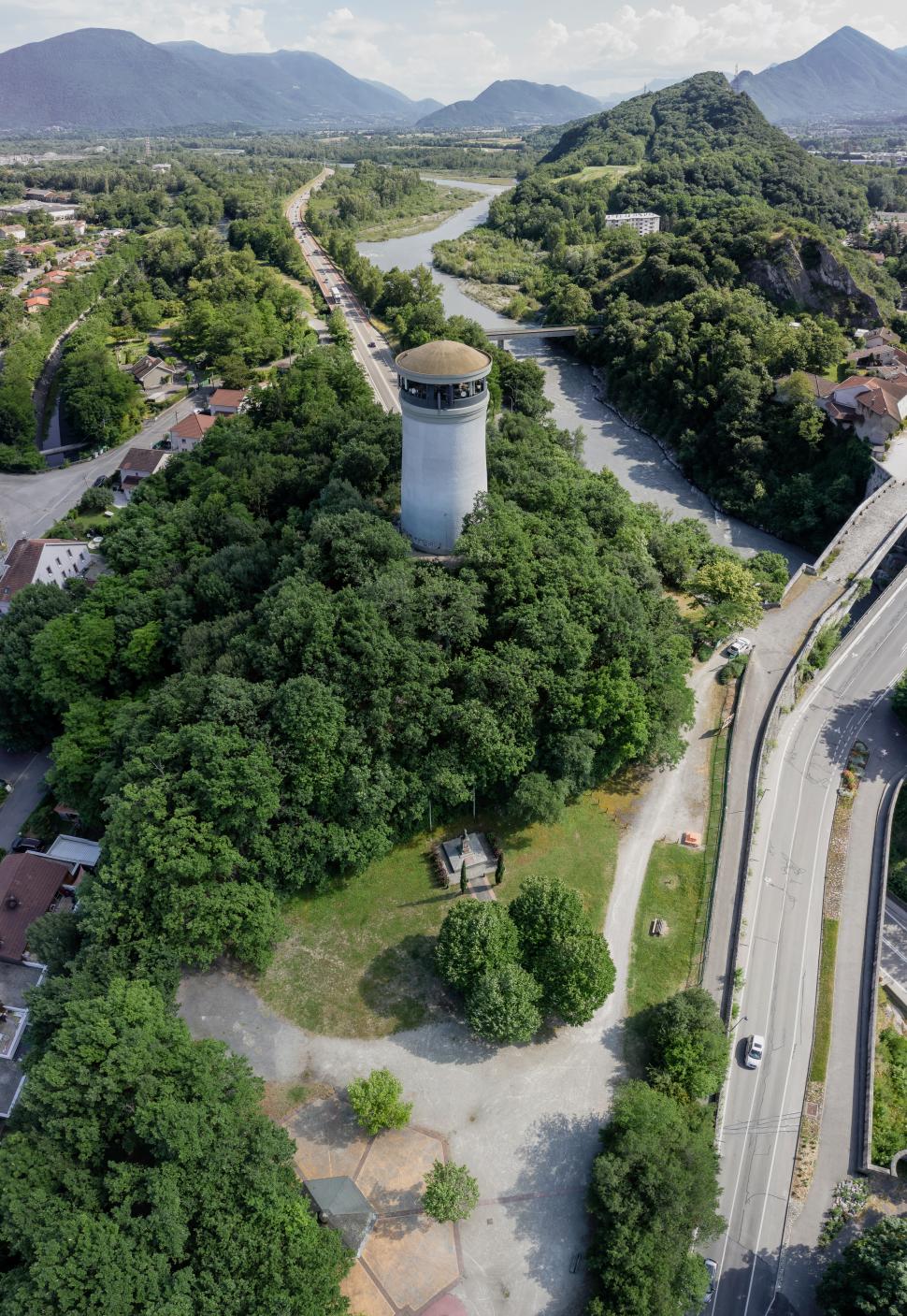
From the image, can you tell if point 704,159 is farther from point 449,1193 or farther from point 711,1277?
point 449,1193

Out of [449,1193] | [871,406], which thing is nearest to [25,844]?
[449,1193]

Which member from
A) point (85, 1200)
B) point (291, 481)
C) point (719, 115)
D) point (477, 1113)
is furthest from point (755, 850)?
point (719, 115)

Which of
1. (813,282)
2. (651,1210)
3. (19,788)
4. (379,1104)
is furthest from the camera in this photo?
(813,282)

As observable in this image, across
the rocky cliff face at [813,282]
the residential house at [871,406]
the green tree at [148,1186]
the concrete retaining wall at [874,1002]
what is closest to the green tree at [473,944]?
the green tree at [148,1186]

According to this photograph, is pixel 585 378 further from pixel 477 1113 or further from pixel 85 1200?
pixel 85 1200

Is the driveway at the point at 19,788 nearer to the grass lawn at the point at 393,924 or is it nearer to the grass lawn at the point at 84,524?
the grass lawn at the point at 393,924
